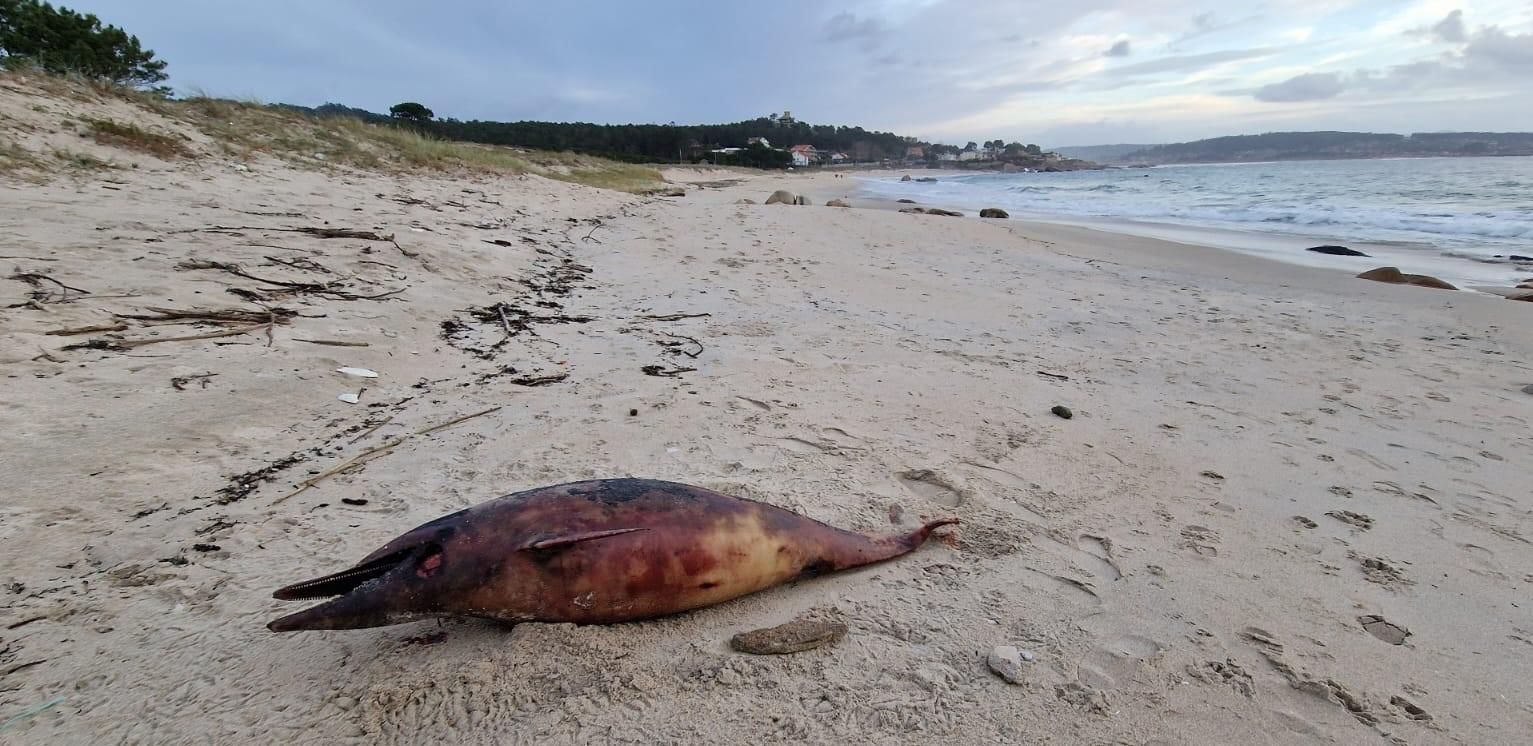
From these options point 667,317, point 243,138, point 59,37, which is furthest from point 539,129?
point 667,317

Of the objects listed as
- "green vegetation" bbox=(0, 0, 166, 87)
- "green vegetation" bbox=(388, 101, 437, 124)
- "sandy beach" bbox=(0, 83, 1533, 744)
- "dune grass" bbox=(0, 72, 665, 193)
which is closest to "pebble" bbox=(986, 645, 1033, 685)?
"sandy beach" bbox=(0, 83, 1533, 744)

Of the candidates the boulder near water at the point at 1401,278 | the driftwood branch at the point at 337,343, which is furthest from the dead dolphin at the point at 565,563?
the boulder near water at the point at 1401,278

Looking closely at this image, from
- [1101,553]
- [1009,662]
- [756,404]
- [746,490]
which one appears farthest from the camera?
[756,404]

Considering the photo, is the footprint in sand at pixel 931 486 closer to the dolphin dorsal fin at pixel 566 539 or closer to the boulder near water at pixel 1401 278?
the dolphin dorsal fin at pixel 566 539

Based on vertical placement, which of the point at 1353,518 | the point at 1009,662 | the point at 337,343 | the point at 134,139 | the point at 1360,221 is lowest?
the point at 1353,518

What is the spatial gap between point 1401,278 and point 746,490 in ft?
32.0

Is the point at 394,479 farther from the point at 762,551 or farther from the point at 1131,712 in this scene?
the point at 1131,712

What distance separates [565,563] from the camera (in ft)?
4.95

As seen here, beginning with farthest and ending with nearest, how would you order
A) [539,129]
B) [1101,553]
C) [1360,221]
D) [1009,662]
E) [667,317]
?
[539,129]
[1360,221]
[667,317]
[1101,553]
[1009,662]

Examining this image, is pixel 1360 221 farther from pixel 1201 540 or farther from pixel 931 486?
pixel 931 486

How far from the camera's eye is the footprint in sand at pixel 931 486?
2490mm

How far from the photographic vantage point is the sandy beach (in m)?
1.46

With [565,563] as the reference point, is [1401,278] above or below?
below

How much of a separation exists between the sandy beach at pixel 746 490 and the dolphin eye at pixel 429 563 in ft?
0.75
